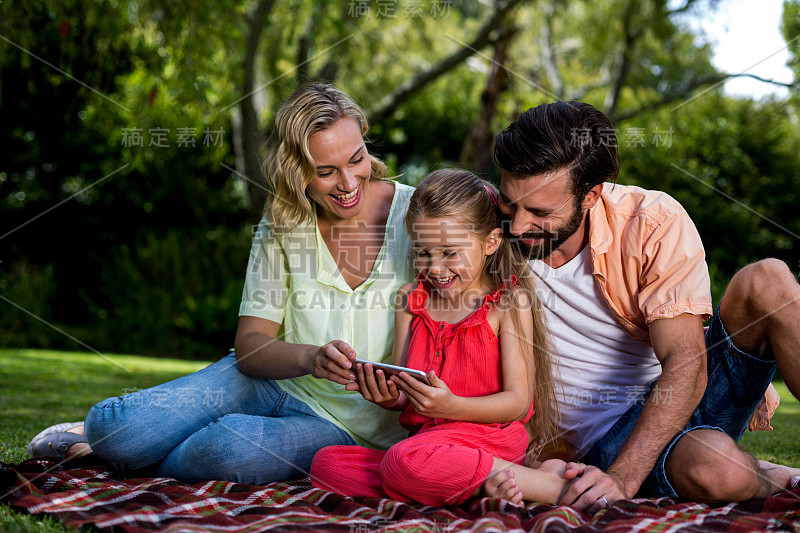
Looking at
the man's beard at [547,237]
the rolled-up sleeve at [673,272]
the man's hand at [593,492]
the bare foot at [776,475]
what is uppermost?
the man's beard at [547,237]

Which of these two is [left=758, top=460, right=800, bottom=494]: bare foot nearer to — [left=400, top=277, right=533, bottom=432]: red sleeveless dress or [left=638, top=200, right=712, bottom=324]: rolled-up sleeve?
[left=638, top=200, right=712, bottom=324]: rolled-up sleeve

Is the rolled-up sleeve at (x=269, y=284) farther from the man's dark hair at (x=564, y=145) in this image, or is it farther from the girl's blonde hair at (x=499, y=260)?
the man's dark hair at (x=564, y=145)

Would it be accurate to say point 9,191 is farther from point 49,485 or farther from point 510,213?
point 510,213

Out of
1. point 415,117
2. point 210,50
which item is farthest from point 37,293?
point 415,117

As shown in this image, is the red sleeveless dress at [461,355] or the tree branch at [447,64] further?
the tree branch at [447,64]

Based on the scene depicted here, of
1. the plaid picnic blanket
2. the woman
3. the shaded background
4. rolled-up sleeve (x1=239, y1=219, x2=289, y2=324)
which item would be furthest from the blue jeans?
the shaded background

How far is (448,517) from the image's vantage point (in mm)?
2088

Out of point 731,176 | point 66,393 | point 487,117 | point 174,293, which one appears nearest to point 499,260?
point 66,393

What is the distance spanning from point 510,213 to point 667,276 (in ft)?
1.95

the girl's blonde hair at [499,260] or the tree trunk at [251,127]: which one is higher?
the tree trunk at [251,127]

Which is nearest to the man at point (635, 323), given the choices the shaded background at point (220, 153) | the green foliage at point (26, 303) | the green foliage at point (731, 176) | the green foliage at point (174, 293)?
the shaded background at point (220, 153)

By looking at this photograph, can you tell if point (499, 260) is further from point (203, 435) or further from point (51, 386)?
point (51, 386)

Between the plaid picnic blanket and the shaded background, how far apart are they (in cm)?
483

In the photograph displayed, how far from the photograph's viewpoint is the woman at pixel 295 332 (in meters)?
2.60
